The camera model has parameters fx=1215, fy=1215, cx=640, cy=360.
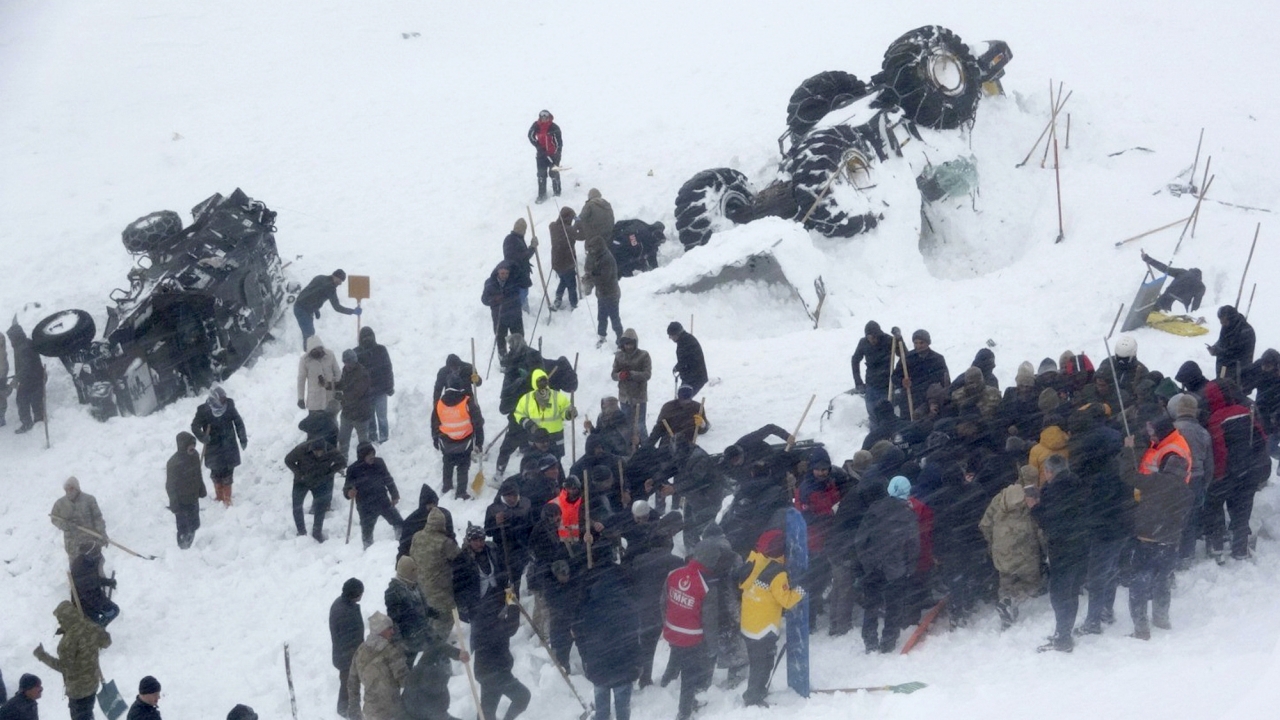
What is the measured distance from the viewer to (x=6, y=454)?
13203mm

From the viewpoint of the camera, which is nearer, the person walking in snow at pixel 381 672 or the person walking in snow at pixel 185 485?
the person walking in snow at pixel 381 672

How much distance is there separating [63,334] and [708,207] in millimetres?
7926

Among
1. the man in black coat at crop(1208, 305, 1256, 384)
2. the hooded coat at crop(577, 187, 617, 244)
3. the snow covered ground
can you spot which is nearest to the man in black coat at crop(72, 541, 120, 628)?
the snow covered ground

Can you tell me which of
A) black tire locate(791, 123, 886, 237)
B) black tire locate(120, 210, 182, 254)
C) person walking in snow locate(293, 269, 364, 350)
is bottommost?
person walking in snow locate(293, 269, 364, 350)

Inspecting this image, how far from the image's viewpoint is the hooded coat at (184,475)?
11.1 metres

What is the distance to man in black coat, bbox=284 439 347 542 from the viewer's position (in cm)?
1100

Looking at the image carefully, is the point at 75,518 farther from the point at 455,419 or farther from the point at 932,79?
the point at 932,79

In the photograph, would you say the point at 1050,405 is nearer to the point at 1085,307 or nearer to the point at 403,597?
the point at 1085,307

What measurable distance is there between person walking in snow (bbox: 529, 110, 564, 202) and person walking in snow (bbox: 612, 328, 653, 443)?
630 centimetres

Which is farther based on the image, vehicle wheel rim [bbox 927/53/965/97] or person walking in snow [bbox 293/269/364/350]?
vehicle wheel rim [bbox 927/53/965/97]

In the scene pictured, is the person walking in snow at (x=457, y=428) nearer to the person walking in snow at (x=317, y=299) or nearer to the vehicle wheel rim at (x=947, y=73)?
the person walking in snow at (x=317, y=299)

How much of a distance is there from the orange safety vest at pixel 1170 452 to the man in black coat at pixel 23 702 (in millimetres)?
7860

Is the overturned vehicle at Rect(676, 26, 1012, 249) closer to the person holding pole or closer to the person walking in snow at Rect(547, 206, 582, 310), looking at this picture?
the person walking in snow at Rect(547, 206, 582, 310)

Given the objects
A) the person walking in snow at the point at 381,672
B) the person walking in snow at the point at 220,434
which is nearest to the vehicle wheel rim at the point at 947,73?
the person walking in snow at the point at 220,434
